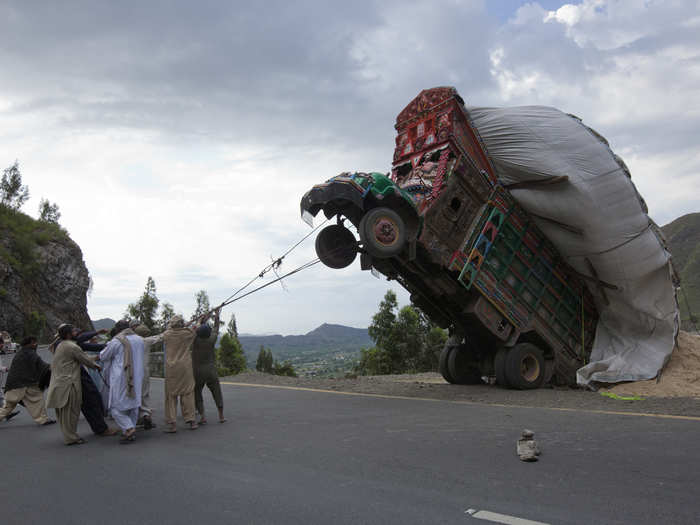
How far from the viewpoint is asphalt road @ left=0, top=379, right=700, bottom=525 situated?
369 cm

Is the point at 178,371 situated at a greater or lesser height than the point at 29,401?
greater

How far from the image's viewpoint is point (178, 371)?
713 cm

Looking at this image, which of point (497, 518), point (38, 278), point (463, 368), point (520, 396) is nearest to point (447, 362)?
point (463, 368)

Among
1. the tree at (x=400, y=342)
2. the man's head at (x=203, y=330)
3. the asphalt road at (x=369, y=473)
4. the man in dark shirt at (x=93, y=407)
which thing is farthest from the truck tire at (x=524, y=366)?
the tree at (x=400, y=342)

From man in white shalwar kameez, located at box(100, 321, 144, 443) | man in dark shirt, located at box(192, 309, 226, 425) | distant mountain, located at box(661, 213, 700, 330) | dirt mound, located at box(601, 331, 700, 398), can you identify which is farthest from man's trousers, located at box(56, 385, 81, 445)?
distant mountain, located at box(661, 213, 700, 330)

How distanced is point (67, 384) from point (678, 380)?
10.7 meters

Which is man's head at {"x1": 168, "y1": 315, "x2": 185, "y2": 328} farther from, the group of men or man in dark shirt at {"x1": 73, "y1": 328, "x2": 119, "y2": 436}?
man in dark shirt at {"x1": 73, "y1": 328, "x2": 119, "y2": 436}

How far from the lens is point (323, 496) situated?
13.3 ft

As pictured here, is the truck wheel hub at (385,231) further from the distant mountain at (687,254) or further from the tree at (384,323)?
the distant mountain at (687,254)

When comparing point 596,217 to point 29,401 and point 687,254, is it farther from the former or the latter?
point 687,254

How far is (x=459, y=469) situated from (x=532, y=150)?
680cm

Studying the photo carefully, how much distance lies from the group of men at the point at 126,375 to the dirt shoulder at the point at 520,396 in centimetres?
435

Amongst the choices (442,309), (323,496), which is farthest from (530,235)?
(323,496)

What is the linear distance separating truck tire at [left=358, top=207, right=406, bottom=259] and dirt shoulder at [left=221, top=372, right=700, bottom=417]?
9.82ft
